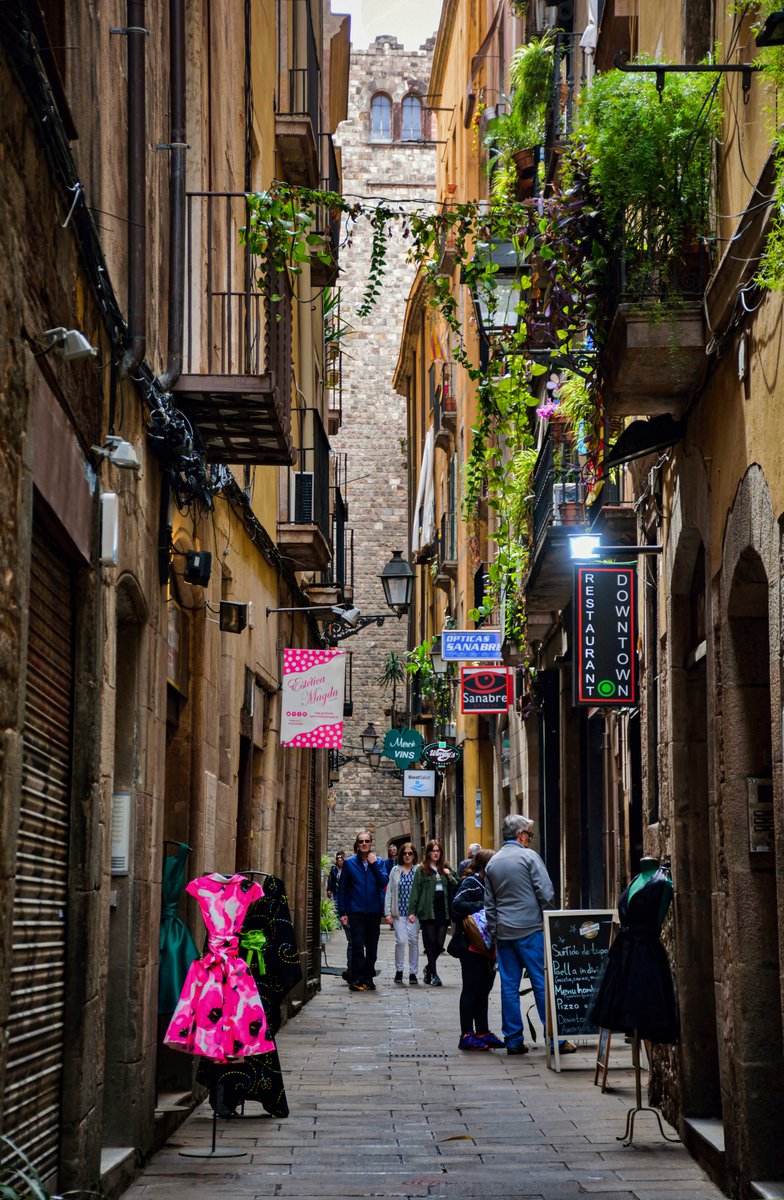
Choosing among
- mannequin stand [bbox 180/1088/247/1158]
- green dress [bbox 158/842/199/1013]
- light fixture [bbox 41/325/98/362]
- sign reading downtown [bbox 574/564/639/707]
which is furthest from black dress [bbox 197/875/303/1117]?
light fixture [bbox 41/325/98/362]

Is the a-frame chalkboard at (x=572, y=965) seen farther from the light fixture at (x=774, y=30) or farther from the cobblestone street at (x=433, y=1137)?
the light fixture at (x=774, y=30)

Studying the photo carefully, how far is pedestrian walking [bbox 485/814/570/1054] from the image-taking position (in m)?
13.5

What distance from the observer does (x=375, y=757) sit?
44219 mm

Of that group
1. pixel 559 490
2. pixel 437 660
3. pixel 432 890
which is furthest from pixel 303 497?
pixel 437 660

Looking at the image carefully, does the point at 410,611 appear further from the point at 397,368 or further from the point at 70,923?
the point at 70,923

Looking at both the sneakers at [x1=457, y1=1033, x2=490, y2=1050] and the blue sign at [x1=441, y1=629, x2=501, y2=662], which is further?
the blue sign at [x1=441, y1=629, x2=501, y2=662]

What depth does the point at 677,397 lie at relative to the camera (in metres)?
9.13

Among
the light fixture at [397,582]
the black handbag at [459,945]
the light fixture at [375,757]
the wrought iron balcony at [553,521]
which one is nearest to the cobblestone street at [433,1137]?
the black handbag at [459,945]

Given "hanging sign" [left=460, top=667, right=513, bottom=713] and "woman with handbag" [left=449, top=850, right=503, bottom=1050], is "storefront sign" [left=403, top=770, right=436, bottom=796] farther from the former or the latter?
"woman with handbag" [left=449, top=850, right=503, bottom=1050]

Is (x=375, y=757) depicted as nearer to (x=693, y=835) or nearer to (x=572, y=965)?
(x=572, y=965)

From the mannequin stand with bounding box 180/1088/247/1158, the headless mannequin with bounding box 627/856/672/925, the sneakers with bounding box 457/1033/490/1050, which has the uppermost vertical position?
the headless mannequin with bounding box 627/856/672/925

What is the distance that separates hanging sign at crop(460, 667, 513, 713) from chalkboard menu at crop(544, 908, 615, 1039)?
1106 cm

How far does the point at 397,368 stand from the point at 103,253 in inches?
1580

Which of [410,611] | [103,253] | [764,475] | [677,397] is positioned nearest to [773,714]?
[764,475]
